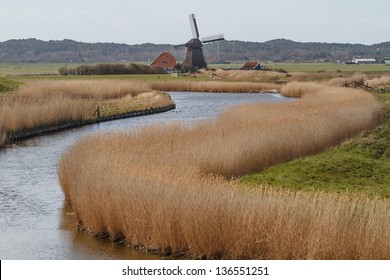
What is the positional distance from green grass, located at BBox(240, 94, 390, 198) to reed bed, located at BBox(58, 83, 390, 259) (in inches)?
32.2

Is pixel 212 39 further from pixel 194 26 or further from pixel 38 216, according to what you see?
pixel 38 216

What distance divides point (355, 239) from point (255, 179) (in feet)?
26.6

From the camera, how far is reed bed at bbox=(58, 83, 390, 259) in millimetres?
11664

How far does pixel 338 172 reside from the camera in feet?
69.2

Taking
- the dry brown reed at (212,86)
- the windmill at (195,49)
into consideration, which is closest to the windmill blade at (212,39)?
the windmill at (195,49)

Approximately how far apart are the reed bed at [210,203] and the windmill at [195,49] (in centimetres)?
9131

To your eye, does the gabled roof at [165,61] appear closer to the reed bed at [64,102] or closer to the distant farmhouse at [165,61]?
the distant farmhouse at [165,61]

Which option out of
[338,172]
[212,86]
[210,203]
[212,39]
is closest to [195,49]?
[212,39]

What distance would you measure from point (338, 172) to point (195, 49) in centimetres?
9494

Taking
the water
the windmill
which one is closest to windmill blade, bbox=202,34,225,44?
the windmill

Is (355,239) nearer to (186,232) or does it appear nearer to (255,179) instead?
(186,232)

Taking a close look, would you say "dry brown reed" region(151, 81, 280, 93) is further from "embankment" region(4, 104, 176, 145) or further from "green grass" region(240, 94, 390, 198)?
"green grass" region(240, 94, 390, 198)
